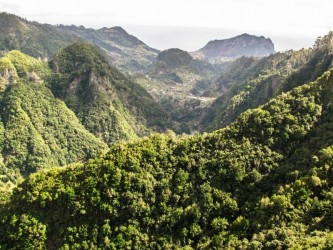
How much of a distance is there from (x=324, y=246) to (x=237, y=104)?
12091 centimetres

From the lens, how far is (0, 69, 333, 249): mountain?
189 ft

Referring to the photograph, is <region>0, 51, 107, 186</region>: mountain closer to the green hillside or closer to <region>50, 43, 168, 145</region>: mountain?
the green hillside

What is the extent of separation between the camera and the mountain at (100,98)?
16312 cm

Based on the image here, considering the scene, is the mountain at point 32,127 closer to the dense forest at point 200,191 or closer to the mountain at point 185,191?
the dense forest at point 200,191

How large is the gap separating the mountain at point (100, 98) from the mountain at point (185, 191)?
310 ft

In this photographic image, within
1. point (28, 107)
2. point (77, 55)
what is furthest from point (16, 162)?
point (77, 55)

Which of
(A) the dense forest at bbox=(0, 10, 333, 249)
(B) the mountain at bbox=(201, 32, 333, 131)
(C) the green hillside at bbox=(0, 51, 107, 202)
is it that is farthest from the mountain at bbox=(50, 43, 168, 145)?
(A) the dense forest at bbox=(0, 10, 333, 249)

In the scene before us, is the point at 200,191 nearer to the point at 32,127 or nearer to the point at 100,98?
the point at 32,127

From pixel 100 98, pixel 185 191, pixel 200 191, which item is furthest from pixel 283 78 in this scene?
pixel 185 191

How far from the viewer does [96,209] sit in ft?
207

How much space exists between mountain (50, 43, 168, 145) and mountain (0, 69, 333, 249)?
94485mm

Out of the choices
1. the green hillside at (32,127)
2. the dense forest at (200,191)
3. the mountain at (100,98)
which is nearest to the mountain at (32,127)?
the green hillside at (32,127)

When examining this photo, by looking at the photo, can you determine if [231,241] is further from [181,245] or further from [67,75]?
[67,75]

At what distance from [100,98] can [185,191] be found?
4306 inches
